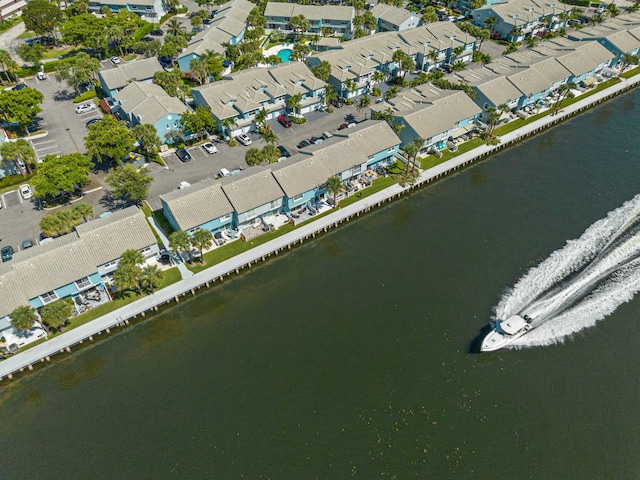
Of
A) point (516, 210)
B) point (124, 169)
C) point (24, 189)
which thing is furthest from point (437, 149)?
point (24, 189)

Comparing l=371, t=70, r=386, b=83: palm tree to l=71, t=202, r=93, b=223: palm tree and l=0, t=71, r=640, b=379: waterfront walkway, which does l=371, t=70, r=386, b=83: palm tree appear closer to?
l=0, t=71, r=640, b=379: waterfront walkway

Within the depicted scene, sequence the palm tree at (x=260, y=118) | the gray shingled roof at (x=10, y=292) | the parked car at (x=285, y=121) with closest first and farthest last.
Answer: the gray shingled roof at (x=10, y=292) → the palm tree at (x=260, y=118) → the parked car at (x=285, y=121)

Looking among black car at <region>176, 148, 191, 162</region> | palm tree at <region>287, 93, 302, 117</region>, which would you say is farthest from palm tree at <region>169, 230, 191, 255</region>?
palm tree at <region>287, 93, 302, 117</region>

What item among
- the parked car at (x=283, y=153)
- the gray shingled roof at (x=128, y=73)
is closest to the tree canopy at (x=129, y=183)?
the parked car at (x=283, y=153)

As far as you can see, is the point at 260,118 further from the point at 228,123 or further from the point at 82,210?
the point at 82,210

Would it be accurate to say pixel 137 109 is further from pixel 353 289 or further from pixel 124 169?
pixel 353 289

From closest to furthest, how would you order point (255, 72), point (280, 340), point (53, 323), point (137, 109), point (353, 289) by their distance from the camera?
point (53, 323)
point (280, 340)
point (353, 289)
point (137, 109)
point (255, 72)

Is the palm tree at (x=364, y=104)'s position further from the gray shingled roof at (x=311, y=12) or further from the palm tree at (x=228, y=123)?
the gray shingled roof at (x=311, y=12)
